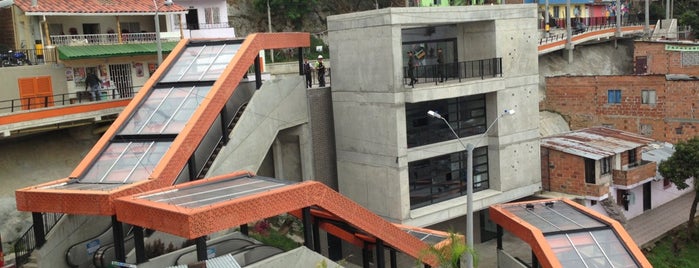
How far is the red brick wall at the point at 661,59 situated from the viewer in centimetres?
5238

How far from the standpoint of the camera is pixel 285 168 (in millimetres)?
32750

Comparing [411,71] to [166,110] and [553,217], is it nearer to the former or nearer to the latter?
[553,217]

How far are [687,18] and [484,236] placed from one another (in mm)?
58226

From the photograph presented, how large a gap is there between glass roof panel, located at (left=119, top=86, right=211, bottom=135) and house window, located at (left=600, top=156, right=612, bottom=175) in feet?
66.4

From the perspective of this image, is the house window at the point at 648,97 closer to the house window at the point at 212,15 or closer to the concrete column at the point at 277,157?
the concrete column at the point at 277,157

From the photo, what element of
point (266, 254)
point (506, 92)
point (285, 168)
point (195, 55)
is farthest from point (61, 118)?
point (506, 92)

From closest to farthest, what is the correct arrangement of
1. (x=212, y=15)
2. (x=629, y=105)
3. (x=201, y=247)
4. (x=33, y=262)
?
(x=201, y=247), (x=33, y=262), (x=629, y=105), (x=212, y=15)

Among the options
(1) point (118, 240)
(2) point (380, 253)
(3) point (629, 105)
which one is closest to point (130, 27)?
(1) point (118, 240)

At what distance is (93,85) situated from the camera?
33.8 m

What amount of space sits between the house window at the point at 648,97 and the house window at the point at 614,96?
149cm

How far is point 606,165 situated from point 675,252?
5.46m

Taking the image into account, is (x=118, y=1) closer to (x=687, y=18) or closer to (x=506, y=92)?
(x=506, y=92)

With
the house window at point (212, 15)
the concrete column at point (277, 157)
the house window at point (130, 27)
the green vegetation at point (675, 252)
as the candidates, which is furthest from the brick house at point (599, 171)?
the house window at point (212, 15)

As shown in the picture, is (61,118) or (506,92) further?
(506,92)
